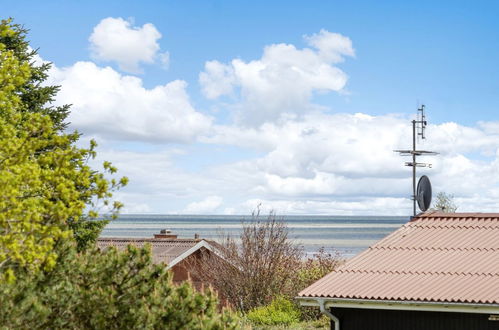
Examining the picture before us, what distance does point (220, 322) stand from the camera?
1132cm

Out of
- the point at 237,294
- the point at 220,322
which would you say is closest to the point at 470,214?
the point at 220,322

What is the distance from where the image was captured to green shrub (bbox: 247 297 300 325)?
26.1 m

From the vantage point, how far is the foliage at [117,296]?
11.2m

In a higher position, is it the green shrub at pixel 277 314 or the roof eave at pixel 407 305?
the roof eave at pixel 407 305

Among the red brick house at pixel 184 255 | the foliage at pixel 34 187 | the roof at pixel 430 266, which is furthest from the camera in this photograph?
the red brick house at pixel 184 255

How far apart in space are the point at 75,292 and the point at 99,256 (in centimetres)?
77

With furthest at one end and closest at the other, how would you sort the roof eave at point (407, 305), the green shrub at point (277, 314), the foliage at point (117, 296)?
the green shrub at point (277, 314), the roof eave at point (407, 305), the foliage at point (117, 296)

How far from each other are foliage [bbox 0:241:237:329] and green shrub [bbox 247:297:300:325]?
14.6 m

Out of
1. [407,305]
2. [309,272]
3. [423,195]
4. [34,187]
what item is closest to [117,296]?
[34,187]

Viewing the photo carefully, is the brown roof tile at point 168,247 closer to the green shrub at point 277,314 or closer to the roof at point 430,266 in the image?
the green shrub at point 277,314

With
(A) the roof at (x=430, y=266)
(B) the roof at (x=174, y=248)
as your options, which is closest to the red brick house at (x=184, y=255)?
(B) the roof at (x=174, y=248)

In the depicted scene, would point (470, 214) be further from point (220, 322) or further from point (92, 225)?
point (92, 225)

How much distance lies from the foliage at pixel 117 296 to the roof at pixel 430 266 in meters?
4.68

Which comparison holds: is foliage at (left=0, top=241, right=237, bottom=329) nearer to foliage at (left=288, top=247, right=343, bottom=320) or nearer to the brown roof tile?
foliage at (left=288, top=247, right=343, bottom=320)
